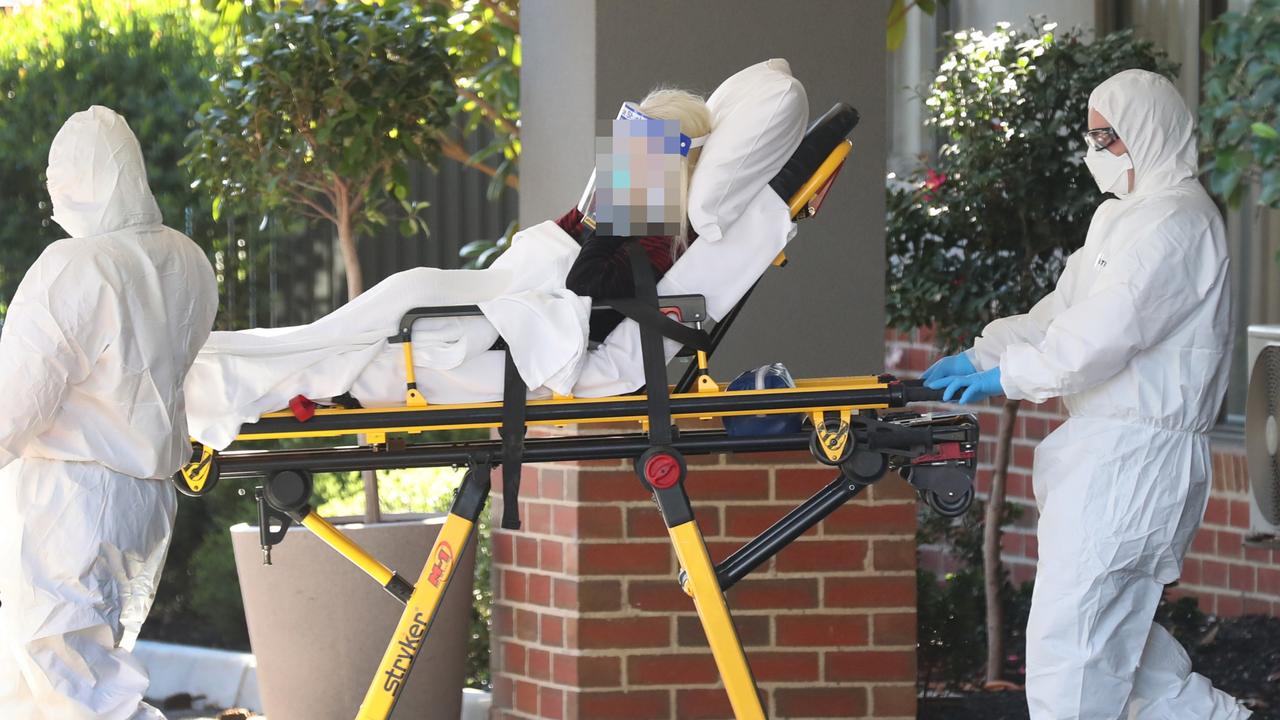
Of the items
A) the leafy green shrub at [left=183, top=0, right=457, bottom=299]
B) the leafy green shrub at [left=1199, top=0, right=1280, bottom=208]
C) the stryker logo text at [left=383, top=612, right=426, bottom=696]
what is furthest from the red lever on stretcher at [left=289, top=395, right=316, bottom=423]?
the leafy green shrub at [left=1199, top=0, right=1280, bottom=208]

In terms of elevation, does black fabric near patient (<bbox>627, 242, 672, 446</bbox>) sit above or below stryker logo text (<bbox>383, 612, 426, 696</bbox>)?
above

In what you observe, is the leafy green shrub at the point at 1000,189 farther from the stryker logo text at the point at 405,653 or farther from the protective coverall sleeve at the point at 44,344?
the protective coverall sleeve at the point at 44,344

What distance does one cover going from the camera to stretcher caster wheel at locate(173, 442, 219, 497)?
10.5 ft

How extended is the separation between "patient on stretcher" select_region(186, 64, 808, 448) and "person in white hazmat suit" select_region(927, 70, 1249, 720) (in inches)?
21.7

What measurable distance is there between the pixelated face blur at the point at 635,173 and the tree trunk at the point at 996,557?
6.96 feet

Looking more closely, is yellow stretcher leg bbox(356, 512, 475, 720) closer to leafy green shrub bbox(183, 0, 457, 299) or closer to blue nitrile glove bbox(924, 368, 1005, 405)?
blue nitrile glove bbox(924, 368, 1005, 405)

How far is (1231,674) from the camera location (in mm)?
4867

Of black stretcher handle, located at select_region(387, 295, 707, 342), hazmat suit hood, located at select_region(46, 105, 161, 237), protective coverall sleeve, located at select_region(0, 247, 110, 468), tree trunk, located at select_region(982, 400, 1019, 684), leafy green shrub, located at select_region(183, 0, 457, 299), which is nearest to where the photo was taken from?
protective coverall sleeve, located at select_region(0, 247, 110, 468)

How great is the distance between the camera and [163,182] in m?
6.70

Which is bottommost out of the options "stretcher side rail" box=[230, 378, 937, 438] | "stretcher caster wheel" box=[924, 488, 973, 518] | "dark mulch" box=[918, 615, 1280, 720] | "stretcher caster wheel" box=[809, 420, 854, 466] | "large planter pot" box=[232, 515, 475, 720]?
"dark mulch" box=[918, 615, 1280, 720]

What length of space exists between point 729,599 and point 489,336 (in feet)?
4.08

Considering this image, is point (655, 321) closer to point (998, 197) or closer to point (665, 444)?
point (665, 444)

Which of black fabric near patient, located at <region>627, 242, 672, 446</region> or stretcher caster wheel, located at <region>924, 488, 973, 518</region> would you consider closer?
black fabric near patient, located at <region>627, 242, 672, 446</region>

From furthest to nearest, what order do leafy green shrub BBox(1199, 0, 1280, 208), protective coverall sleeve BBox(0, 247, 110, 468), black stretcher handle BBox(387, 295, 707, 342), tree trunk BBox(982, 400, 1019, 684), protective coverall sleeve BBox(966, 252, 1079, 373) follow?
tree trunk BBox(982, 400, 1019, 684) → protective coverall sleeve BBox(966, 252, 1079, 373) → leafy green shrub BBox(1199, 0, 1280, 208) → black stretcher handle BBox(387, 295, 707, 342) → protective coverall sleeve BBox(0, 247, 110, 468)
